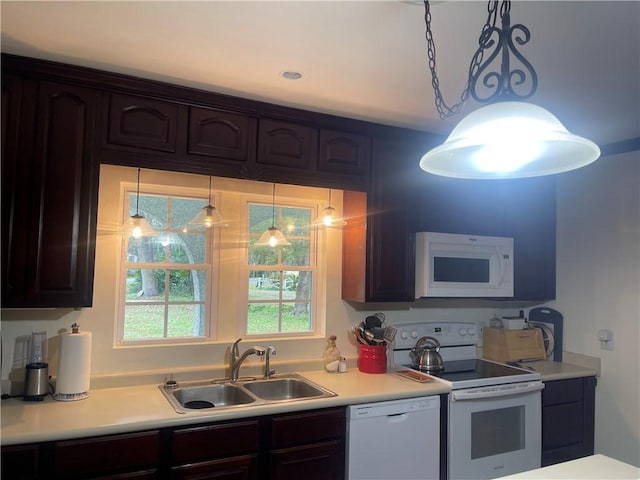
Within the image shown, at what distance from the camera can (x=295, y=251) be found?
309cm

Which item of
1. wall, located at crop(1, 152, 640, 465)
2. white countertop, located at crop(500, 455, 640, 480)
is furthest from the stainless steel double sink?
white countertop, located at crop(500, 455, 640, 480)

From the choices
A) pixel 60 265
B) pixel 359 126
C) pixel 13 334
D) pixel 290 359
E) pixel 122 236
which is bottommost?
pixel 290 359

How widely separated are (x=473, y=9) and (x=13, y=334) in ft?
8.10

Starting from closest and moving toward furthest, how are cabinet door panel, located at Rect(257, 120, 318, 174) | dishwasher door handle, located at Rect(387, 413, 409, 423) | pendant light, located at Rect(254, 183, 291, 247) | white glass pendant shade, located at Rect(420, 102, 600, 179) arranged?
white glass pendant shade, located at Rect(420, 102, 600, 179), dishwasher door handle, located at Rect(387, 413, 409, 423), cabinet door panel, located at Rect(257, 120, 318, 174), pendant light, located at Rect(254, 183, 291, 247)

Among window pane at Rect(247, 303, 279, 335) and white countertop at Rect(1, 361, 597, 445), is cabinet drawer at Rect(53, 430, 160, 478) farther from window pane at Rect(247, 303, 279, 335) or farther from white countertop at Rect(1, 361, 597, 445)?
window pane at Rect(247, 303, 279, 335)

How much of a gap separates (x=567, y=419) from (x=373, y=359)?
1.40 meters

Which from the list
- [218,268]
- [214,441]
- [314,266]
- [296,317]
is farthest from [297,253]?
[214,441]

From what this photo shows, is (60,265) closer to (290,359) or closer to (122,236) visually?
(122,236)

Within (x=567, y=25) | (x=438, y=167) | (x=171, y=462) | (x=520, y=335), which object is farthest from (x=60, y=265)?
(x=520, y=335)

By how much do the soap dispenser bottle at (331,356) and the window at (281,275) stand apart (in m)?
0.17

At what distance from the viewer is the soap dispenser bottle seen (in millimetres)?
2934

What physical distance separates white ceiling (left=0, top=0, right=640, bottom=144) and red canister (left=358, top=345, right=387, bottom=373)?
1475 mm

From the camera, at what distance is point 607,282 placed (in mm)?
3217

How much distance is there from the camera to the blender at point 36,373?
2.19 meters
